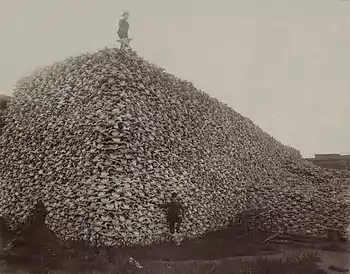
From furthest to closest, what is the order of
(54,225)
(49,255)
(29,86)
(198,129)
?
(198,129) → (29,86) → (54,225) → (49,255)

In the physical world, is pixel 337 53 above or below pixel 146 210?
above

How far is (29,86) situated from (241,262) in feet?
21.3

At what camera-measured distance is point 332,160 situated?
35.3 ft

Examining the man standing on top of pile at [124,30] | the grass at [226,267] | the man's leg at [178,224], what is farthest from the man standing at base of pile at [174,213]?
the man standing on top of pile at [124,30]

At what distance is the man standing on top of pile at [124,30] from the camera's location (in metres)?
8.73

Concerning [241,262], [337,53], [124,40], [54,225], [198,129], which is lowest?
[241,262]

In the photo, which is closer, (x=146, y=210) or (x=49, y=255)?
(x=49, y=255)

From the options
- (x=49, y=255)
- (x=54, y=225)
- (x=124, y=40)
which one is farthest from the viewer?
(x=124, y=40)

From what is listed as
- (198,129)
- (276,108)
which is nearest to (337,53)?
(276,108)

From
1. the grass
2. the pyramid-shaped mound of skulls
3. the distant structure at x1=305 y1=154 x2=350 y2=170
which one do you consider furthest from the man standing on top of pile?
the distant structure at x1=305 y1=154 x2=350 y2=170

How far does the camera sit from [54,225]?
831 centimetres

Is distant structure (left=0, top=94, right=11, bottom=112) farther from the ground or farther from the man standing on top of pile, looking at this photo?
the ground

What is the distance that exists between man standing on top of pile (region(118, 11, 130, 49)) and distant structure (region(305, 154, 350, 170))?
543cm

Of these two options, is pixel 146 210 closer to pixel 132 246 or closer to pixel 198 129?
pixel 132 246
